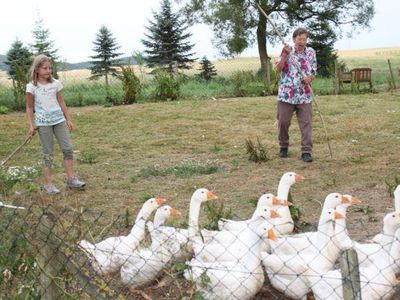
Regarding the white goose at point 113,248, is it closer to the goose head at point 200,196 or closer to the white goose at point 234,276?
the goose head at point 200,196

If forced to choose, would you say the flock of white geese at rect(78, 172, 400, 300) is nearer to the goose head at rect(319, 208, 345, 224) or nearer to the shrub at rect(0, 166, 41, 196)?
the goose head at rect(319, 208, 345, 224)

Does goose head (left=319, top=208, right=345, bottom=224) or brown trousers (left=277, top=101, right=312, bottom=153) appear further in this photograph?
brown trousers (left=277, top=101, right=312, bottom=153)

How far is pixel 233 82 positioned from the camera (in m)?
19.1

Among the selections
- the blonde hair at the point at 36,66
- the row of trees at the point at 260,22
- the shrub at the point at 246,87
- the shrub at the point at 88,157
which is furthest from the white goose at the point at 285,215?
the row of trees at the point at 260,22

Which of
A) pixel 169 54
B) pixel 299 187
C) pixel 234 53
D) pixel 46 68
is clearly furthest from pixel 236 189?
pixel 169 54

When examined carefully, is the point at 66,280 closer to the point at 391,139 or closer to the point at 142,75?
the point at 391,139

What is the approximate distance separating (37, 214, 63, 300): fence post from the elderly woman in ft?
15.8

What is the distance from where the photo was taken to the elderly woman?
7.59 m

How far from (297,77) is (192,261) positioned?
174 inches

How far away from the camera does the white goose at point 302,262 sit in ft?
11.9

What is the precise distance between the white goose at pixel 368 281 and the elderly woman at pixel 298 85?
4319mm

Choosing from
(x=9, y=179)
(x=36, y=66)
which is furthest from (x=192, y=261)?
(x=36, y=66)

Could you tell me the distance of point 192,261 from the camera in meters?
3.83

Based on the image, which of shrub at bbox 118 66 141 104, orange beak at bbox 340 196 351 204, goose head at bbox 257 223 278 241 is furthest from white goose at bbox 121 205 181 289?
shrub at bbox 118 66 141 104
